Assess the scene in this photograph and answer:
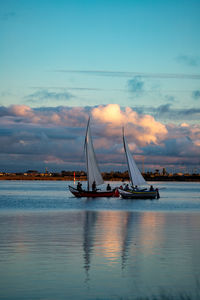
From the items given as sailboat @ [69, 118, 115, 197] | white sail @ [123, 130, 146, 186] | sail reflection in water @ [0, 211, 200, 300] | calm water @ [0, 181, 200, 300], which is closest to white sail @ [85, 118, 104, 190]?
sailboat @ [69, 118, 115, 197]

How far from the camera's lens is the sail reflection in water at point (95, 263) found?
16672 mm

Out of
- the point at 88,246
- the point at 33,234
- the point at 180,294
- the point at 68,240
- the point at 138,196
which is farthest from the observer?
the point at 138,196

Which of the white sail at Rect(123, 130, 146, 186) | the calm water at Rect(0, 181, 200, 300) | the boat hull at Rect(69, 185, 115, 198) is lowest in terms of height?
the calm water at Rect(0, 181, 200, 300)

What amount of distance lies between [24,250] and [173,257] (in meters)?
7.24

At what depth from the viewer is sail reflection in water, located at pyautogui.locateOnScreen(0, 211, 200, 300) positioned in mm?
16672

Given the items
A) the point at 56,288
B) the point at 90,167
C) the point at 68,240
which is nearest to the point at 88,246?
the point at 68,240

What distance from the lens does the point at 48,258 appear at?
22.1 m

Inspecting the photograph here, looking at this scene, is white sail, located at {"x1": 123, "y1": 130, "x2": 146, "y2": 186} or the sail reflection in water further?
white sail, located at {"x1": 123, "y1": 130, "x2": 146, "y2": 186}

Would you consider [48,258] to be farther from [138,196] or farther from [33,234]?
[138,196]

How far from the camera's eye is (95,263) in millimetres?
21172

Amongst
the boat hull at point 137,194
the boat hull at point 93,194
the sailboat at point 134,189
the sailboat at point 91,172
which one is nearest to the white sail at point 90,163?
the sailboat at point 91,172

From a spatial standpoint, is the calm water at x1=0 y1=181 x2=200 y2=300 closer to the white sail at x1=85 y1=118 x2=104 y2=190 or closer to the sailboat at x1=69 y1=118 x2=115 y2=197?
the sailboat at x1=69 y1=118 x2=115 y2=197

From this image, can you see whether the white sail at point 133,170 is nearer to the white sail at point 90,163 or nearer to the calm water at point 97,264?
the white sail at point 90,163

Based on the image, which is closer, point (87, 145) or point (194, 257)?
point (194, 257)
